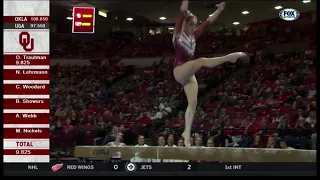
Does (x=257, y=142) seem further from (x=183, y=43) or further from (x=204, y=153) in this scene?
(x=183, y=43)

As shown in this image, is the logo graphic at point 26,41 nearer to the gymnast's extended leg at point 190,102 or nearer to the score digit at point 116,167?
the score digit at point 116,167

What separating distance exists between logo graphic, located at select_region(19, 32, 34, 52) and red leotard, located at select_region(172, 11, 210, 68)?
149cm

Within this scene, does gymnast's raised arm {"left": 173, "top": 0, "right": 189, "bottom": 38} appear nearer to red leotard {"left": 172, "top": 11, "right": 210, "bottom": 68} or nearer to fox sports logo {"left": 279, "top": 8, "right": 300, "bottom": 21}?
red leotard {"left": 172, "top": 11, "right": 210, "bottom": 68}

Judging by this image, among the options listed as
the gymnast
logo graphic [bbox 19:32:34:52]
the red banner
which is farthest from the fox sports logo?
logo graphic [bbox 19:32:34:52]

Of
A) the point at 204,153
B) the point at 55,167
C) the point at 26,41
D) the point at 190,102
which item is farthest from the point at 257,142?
the point at 26,41

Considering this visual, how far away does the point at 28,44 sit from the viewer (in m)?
4.13

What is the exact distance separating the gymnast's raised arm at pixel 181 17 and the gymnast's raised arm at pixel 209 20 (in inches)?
7.4

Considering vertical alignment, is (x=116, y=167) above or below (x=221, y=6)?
below

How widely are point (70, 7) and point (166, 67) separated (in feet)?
4.42

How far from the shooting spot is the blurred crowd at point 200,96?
4.81 m

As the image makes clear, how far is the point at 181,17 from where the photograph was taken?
452cm

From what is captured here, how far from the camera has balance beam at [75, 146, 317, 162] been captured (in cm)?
430

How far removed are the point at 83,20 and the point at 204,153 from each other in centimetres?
190
